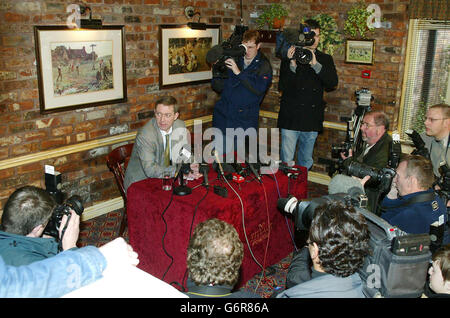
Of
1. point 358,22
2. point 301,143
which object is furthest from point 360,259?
point 358,22

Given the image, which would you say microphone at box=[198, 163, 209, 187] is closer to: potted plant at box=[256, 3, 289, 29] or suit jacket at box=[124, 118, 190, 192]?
suit jacket at box=[124, 118, 190, 192]

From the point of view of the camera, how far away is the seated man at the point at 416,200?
260 centimetres

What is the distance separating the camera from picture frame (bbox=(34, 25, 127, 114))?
371 centimetres

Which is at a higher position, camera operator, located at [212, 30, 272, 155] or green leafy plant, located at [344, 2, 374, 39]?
green leafy plant, located at [344, 2, 374, 39]

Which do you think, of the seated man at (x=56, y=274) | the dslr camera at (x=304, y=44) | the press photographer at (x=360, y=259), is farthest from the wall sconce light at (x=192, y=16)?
A: the seated man at (x=56, y=274)

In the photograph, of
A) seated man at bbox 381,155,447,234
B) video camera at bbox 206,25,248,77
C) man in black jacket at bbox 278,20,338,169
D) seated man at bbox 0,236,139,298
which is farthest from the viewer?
man in black jacket at bbox 278,20,338,169

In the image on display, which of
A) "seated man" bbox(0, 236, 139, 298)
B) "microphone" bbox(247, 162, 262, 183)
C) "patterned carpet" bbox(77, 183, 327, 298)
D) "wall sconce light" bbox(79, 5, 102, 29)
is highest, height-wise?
"wall sconce light" bbox(79, 5, 102, 29)

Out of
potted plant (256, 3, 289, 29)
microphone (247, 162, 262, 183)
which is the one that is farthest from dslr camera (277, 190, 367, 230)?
potted plant (256, 3, 289, 29)

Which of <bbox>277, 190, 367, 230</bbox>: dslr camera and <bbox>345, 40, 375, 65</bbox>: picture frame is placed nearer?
<bbox>277, 190, 367, 230</bbox>: dslr camera

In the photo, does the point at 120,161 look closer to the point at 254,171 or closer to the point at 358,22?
the point at 254,171

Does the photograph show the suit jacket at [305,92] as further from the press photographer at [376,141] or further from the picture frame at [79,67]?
the picture frame at [79,67]

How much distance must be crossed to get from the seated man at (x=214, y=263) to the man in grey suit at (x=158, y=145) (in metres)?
1.64

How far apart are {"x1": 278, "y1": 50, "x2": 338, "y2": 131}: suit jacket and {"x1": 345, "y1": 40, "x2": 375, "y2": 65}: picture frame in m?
0.51
